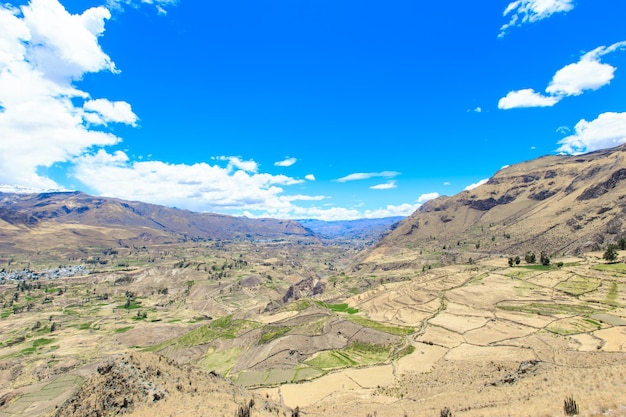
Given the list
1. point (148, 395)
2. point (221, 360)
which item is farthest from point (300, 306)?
point (148, 395)

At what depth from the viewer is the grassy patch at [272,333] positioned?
283 feet

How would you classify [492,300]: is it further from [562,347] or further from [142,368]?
[142,368]

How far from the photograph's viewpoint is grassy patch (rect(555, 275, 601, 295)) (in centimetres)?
8325

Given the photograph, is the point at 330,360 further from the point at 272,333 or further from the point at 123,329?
the point at 123,329

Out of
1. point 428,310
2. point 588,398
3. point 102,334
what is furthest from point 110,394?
point 102,334

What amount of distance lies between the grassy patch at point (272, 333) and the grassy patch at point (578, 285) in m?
75.8

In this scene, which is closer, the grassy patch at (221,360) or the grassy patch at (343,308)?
the grassy patch at (221,360)

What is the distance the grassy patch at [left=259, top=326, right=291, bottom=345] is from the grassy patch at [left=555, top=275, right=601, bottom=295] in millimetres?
75837

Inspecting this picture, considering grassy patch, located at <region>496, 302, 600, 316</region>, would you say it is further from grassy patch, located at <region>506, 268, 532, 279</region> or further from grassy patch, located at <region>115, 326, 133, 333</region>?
grassy patch, located at <region>115, 326, 133, 333</region>

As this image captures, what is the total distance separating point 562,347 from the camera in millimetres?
53719

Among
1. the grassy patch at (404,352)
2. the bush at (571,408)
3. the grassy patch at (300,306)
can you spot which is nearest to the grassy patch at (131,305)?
the grassy patch at (300,306)

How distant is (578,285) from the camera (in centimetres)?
8706

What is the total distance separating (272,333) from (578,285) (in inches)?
3335

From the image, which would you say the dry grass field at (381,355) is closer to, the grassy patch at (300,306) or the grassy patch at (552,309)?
the grassy patch at (552,309)
